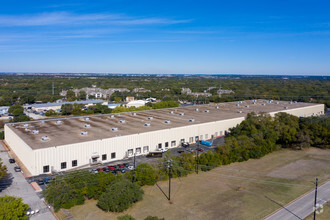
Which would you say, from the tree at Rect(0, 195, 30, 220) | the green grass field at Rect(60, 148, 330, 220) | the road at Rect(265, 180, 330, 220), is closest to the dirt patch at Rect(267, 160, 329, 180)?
the green grass field at Rect(60, 148, 330, 220)

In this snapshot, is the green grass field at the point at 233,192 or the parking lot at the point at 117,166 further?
the parking lot at the point at 117,166

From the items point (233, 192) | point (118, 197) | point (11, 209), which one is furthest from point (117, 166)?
point (11, 209)

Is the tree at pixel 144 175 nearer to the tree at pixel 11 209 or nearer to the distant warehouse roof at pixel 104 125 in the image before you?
the distant warehouse roof at pixel 104 125

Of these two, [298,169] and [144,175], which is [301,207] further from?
[144,175]

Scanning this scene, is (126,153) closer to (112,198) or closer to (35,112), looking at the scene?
(112,198)

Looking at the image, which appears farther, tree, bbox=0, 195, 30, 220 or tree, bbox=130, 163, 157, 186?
tree, bbox=130, 163, 157, 186

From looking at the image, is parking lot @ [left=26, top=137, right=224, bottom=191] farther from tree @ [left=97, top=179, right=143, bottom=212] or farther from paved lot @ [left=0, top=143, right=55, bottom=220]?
tree @ [left=97, top=179, right=143, bottom=212]

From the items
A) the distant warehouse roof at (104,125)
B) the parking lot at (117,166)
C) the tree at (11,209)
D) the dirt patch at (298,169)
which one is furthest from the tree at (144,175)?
the dirt patch at (298,169)
